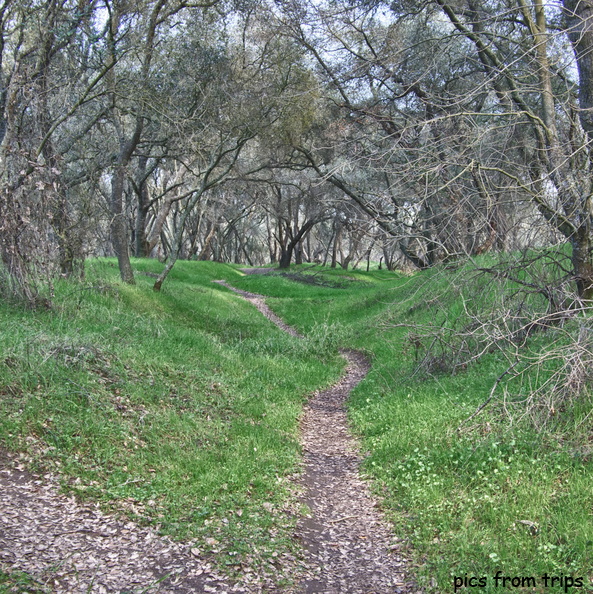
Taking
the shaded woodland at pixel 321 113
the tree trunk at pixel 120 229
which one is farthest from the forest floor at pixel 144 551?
the tree trunk at pixel 120 229

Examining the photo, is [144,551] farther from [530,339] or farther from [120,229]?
[120,229]

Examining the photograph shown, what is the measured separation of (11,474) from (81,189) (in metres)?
8.94

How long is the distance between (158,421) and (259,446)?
3.97 feet

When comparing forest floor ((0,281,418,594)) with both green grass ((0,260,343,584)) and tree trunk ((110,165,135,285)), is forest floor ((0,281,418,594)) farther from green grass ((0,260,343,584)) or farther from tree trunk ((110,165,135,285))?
tree trunk ((110,165,135,285))

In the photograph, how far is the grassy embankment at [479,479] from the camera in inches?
151

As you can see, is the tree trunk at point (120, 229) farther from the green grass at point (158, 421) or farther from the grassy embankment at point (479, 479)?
the grassy embankment at point (479, 479)

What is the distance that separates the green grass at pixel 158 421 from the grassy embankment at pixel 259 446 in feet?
0.07

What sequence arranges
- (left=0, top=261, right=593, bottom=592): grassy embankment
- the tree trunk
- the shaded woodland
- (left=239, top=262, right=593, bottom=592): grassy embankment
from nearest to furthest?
(left=239, top=262, right=593, bottom=592): grassy embankment < (left=0, top=261, right=593, bottom=592): grassy embankment < the shaded woodland < the tree trunk

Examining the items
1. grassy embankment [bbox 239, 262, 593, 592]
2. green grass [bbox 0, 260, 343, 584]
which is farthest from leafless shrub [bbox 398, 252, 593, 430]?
green grass [bbox 0, 260, 343, 584]

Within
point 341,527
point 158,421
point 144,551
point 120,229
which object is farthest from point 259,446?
point 120,229

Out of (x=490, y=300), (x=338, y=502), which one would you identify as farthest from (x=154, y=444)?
(x=490, y=300)

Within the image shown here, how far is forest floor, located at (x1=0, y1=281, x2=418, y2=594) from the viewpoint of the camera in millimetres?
3537

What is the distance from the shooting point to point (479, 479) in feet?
16.0

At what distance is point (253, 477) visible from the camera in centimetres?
541
